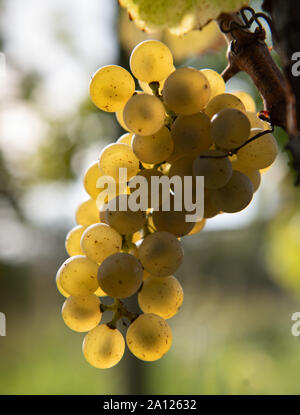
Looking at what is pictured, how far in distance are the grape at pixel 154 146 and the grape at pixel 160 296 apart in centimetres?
11

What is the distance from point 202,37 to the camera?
0.78 m

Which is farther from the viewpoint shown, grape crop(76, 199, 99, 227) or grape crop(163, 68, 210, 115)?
grape crop(76, 199, 99, 227)

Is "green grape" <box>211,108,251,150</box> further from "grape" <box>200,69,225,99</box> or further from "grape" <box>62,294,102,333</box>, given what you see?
"grape" <box>62,294,102,333</box>

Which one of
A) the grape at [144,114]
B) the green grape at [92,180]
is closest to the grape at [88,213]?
the green grape at [92,180]

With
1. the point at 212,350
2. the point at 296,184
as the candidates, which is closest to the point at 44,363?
the point at 212,350

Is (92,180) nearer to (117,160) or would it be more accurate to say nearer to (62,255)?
(117,160)

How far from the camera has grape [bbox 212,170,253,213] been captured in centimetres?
29

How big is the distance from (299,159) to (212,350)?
3.92m

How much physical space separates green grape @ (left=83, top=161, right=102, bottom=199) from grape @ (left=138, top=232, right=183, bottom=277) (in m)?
0.10

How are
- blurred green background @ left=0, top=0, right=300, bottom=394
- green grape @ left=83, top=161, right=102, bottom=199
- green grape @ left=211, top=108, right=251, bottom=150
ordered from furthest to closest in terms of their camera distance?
Answer: blurred green background @ left=0, top=0, right=300, bottom=394 < green grape @ left=83, top=161, right=102, bottom=199 < green grape @ left=211, top=108, right=251, bottom=150

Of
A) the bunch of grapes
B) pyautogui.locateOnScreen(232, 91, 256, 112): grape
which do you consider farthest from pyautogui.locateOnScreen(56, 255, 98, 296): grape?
pyautogui.locateOnScreen(232, 91, 256, 112): grape

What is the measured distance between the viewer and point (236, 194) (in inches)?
11.3

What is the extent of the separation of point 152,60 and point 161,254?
6.7 inches
